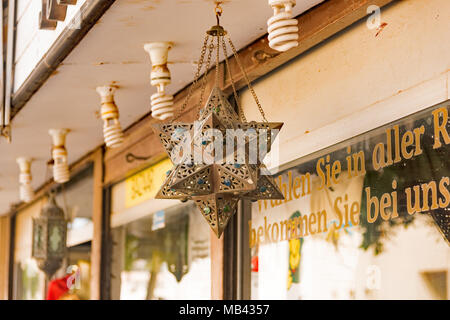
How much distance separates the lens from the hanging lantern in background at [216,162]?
3.06m

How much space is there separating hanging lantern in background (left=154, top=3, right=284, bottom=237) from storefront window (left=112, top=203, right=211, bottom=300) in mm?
1691

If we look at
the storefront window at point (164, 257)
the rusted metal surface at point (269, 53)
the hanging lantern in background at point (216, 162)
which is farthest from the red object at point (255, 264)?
the hanging lantern in background at point (216, 162)

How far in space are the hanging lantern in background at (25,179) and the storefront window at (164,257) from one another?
2.75 feet

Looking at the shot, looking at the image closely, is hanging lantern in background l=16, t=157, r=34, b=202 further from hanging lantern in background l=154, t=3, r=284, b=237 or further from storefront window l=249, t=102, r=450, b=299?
hanging lantern in background l=154, t=3, r=284, b=237

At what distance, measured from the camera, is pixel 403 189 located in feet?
10.2

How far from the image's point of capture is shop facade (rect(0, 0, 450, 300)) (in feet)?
9.71

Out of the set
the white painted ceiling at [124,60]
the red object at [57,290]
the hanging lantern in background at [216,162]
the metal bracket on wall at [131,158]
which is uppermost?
the white painted ceiling at [124,60]

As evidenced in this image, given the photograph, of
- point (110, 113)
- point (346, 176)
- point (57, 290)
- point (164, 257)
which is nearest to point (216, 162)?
point (346, 176)

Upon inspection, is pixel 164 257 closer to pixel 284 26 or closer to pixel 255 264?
pixel 255 264

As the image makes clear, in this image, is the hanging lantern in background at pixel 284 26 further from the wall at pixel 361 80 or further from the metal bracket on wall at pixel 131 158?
the metal bracket on wall at pixel 131 158

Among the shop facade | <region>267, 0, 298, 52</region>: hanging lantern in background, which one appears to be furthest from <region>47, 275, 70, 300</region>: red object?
<region>267, 0, 298, 52</region>: hanging lantern in background

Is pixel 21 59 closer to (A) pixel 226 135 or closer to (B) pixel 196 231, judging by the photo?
(B) pixel 196 231

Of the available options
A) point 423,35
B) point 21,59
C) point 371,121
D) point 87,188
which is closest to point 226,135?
point 371,121

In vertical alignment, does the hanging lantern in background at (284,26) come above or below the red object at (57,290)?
above
